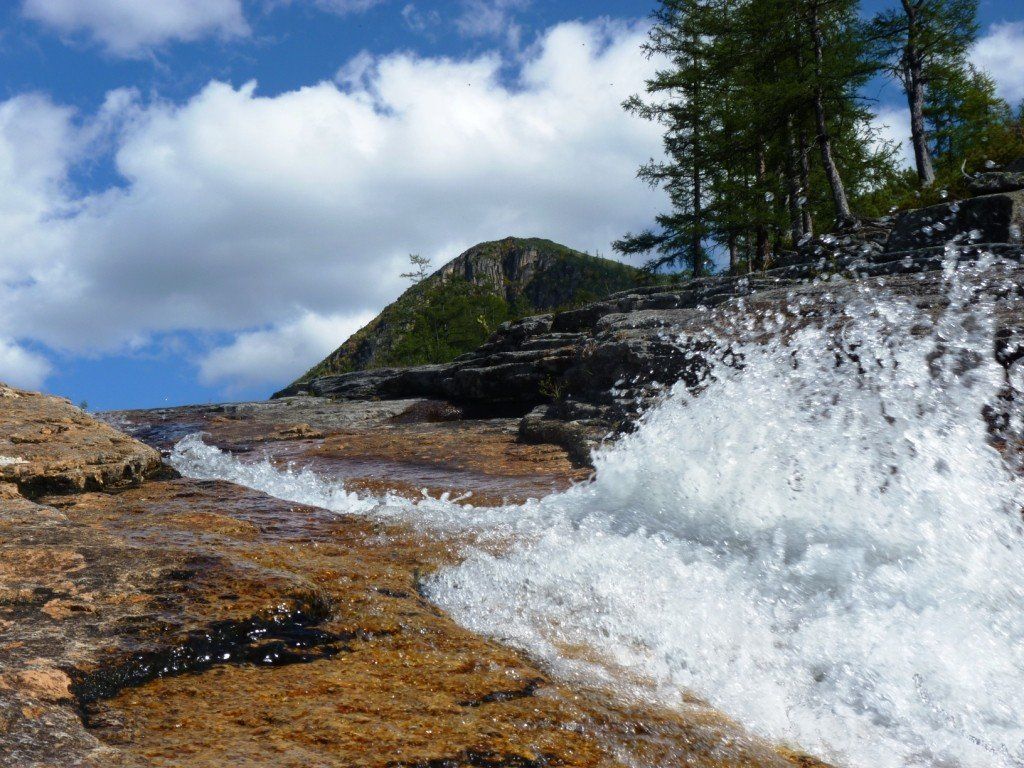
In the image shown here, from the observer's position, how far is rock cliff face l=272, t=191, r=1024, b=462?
9.64 metres

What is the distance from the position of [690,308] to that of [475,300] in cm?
4516

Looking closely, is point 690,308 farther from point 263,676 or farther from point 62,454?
point 263,676

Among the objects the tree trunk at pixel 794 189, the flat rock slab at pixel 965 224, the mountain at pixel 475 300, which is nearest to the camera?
the flat rock slab at pixel 965 224

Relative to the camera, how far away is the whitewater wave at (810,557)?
301cm

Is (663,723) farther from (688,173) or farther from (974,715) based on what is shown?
(688,173)

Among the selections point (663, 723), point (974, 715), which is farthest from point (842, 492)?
point (663, 723)

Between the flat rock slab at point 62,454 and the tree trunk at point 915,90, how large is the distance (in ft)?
83.6

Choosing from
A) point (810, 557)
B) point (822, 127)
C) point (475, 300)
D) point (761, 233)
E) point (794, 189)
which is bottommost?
point (810, 557)

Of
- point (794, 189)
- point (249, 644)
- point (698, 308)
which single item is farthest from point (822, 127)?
point (249, 644)

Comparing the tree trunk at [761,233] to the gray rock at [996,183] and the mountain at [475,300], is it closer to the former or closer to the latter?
the mountain at [475,300]

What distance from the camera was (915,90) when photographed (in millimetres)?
24891

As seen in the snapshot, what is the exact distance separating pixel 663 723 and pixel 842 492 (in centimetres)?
375

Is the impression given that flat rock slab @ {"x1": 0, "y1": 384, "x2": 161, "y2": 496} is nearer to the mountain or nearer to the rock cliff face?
the rock cliff face

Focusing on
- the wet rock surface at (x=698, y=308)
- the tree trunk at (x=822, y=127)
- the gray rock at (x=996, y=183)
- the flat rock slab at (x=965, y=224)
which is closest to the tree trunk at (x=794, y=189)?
the tree trunk at (x=822, y=127)
